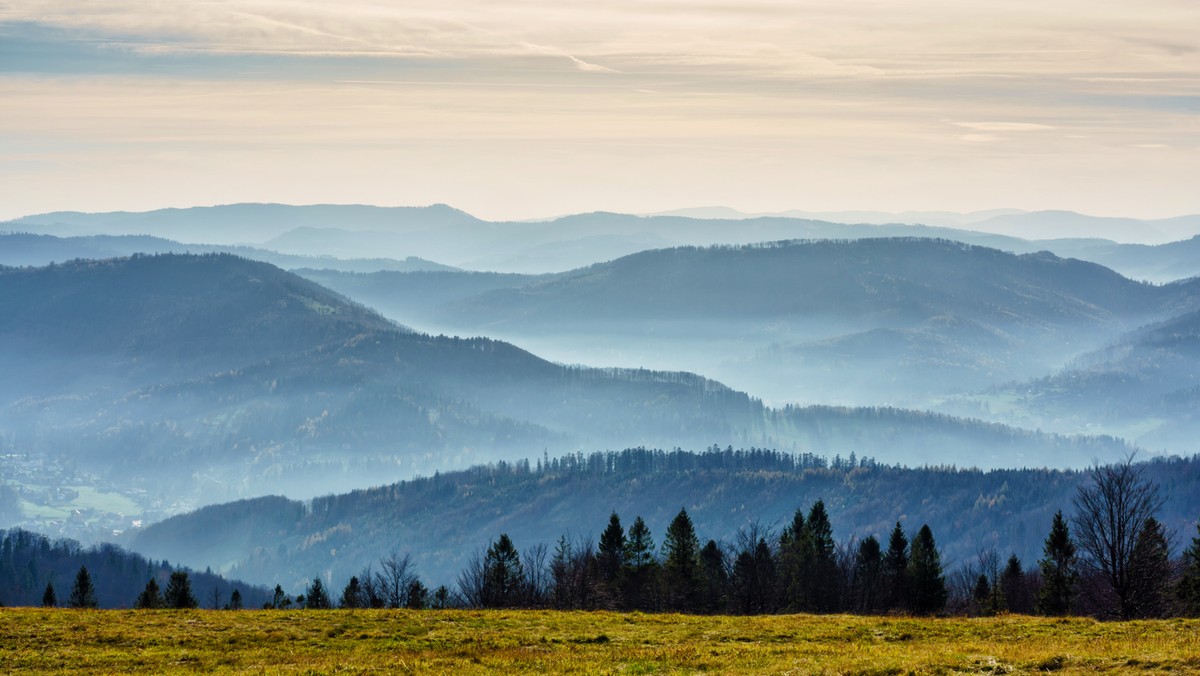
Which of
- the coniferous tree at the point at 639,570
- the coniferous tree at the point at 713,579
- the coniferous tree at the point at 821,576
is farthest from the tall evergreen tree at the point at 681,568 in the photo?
the coniferous tree at the point at 821,576

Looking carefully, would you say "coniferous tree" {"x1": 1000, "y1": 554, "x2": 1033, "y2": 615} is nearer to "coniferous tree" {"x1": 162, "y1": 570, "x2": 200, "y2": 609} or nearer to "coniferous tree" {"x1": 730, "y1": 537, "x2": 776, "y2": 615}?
"coniferous tree" {"x1": 730, "y1": 537, "x2": 776, "y2": 615}

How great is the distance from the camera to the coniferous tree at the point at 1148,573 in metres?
68.2

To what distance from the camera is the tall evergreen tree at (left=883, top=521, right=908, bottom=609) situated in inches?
3846

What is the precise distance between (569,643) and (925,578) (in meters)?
54.3

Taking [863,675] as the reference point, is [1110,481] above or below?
above

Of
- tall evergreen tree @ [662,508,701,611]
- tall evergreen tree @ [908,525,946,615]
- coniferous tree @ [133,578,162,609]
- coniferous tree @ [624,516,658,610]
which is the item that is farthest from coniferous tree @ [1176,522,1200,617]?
coniferous tree @ [133,578,162,609]

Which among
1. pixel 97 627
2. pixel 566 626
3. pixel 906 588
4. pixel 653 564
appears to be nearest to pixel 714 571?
pixel 653 564

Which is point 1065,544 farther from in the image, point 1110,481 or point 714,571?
point 714,571

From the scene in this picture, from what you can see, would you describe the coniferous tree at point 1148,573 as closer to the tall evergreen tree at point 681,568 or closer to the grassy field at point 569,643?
the grassy field at point 569,643

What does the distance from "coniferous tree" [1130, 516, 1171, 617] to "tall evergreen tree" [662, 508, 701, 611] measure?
31291mm

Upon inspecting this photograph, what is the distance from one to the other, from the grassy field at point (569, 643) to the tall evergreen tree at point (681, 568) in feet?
111

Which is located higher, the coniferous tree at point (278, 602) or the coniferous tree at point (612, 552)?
the coniferous tree at point (612, 552)

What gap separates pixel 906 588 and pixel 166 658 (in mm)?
66268

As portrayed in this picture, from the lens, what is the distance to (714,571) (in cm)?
10131
